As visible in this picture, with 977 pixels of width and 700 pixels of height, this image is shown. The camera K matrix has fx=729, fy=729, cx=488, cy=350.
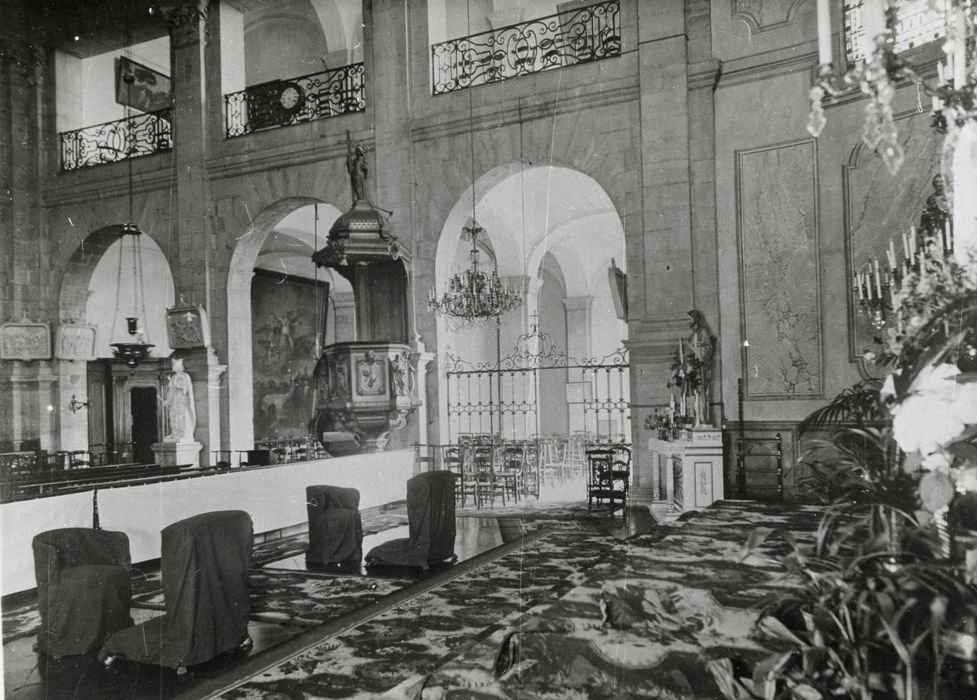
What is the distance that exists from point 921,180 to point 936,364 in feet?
22.2

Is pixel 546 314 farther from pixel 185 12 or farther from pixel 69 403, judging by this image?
pixel 69 403

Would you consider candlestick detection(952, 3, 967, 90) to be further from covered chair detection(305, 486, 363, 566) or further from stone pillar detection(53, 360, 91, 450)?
stone pillar detection(53, 360, 91, 450)

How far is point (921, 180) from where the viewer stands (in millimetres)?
7203

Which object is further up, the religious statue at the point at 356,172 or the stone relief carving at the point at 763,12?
the stone relief carving at the point at 763,12

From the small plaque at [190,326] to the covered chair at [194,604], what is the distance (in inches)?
324

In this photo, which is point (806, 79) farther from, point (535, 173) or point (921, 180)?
point (535, 173)

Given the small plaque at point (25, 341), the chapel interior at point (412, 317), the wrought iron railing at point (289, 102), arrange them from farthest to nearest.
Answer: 1. the small plaque at point (25, 341)
2. the wrought iron railing at point (289, 102)
3. the chapel interior at point (412, 317)

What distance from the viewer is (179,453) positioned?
37.3 ft

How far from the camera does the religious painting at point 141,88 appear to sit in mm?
12719

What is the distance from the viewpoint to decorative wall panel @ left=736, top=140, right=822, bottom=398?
8.05m

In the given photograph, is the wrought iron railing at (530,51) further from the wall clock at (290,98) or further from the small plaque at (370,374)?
the small plaque at (370,374)

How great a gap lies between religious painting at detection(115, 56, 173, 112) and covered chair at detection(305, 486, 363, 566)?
9.47 meters

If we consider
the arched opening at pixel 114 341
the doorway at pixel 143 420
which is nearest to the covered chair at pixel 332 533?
the arched opening at pixel 114 341

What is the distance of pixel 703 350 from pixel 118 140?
36.2 feet
